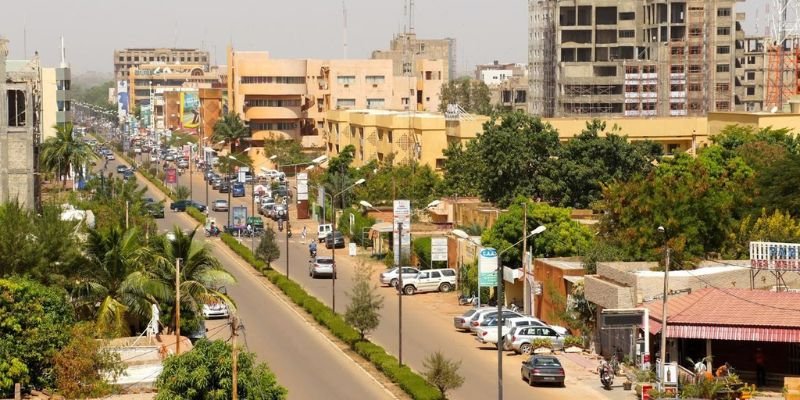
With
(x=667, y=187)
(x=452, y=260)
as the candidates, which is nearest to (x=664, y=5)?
(x=452, y=260)

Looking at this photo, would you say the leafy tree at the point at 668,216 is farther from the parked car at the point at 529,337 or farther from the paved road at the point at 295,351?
the paved road at the point at 295,351

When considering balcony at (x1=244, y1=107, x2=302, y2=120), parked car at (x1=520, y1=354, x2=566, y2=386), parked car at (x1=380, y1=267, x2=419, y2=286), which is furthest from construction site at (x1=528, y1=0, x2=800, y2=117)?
parked car at (x1=520, y1=354, x2=566, y2=386)

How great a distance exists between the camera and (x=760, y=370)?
1710 inches

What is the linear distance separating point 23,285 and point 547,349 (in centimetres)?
1690

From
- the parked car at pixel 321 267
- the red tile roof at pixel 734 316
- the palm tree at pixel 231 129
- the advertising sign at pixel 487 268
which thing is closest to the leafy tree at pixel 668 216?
the advertising sign at pixel 487 268

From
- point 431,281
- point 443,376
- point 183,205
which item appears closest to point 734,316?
point 443,376

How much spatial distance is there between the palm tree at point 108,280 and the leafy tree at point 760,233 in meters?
21.6

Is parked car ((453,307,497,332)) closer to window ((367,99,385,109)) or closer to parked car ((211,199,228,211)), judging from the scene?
parked car ((211,199,228,211))

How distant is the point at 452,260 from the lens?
69188 millimetres

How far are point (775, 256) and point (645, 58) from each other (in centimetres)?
9713

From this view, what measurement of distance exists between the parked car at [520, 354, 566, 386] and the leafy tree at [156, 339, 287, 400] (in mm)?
10987

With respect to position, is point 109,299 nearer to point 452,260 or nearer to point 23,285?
point 23,285

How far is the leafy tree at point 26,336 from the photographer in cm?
4097

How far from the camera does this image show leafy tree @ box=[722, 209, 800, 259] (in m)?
53.0
